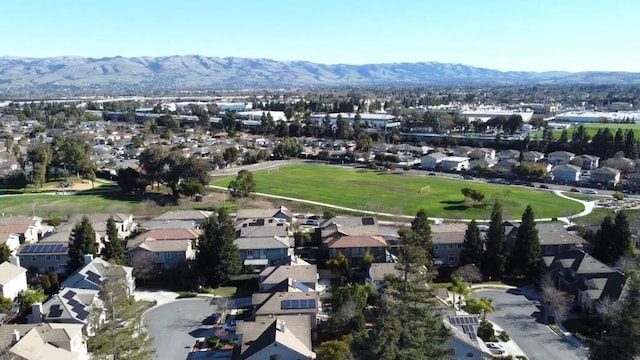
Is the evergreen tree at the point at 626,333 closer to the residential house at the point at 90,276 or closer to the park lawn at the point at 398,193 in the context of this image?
the residential house at the point at 90,276

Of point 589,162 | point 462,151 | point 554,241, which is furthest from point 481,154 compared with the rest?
point 554,241

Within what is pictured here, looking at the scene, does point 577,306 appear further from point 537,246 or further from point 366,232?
point 366,232

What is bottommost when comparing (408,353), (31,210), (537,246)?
(31,210)

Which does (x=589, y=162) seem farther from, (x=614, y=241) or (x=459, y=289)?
(x=459, y=289)

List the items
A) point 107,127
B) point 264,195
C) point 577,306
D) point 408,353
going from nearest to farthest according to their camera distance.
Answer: point 408,353 → point 577,306 → point 264,195 → point 107,127

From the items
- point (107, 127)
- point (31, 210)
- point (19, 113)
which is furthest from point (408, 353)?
point (19, 113)

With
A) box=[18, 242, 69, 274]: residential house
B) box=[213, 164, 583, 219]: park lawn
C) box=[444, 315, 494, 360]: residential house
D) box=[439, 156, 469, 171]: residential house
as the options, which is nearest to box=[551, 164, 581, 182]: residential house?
box=[213, 164, 583, 219]: park lawn

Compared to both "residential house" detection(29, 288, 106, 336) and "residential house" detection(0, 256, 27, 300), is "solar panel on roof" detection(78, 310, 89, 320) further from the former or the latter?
"residential house" detection(0, 256, 27, 300)
